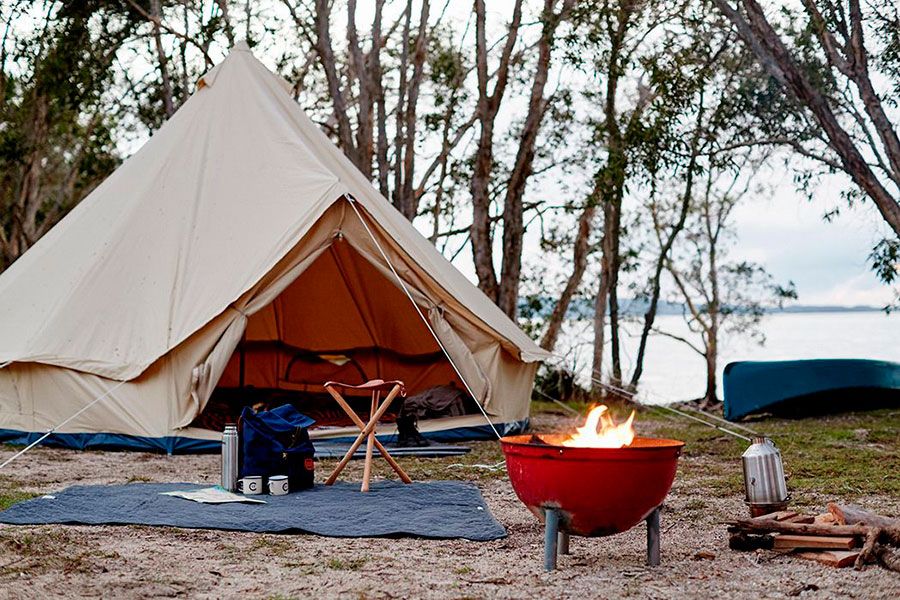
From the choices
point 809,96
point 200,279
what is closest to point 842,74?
point 809,96

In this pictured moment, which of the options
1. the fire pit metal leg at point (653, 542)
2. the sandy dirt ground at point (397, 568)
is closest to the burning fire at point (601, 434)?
the fire pit metal leg at point (653, 542)

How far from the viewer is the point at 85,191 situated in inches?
667

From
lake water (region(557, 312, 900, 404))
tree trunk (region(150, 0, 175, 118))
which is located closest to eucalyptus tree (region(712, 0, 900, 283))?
lake water (region(557, 312, 900, 404))

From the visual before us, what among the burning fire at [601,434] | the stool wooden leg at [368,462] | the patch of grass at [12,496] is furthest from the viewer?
the stool wooden leg at [368,462]

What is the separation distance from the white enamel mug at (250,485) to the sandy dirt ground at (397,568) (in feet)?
2.78

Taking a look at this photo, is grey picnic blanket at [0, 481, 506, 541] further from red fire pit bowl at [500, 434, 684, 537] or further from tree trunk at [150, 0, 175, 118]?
tree trunk at [150, 0, 175, 118]

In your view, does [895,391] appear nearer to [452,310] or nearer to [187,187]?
[452,310]

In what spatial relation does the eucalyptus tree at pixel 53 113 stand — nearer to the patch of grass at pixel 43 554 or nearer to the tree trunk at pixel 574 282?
the tree trunk at pixel 574 282

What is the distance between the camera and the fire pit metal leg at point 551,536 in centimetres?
321

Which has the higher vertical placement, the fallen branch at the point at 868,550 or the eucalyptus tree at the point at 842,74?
the eucalyptus tree at the point at 842,74

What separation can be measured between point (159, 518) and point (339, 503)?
0.77m

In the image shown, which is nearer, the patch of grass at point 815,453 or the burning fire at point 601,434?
the burning fire at point 601,434

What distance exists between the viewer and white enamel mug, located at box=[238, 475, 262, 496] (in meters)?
4.75

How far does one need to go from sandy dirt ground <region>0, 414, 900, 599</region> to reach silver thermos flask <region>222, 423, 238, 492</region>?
85 centimetres
